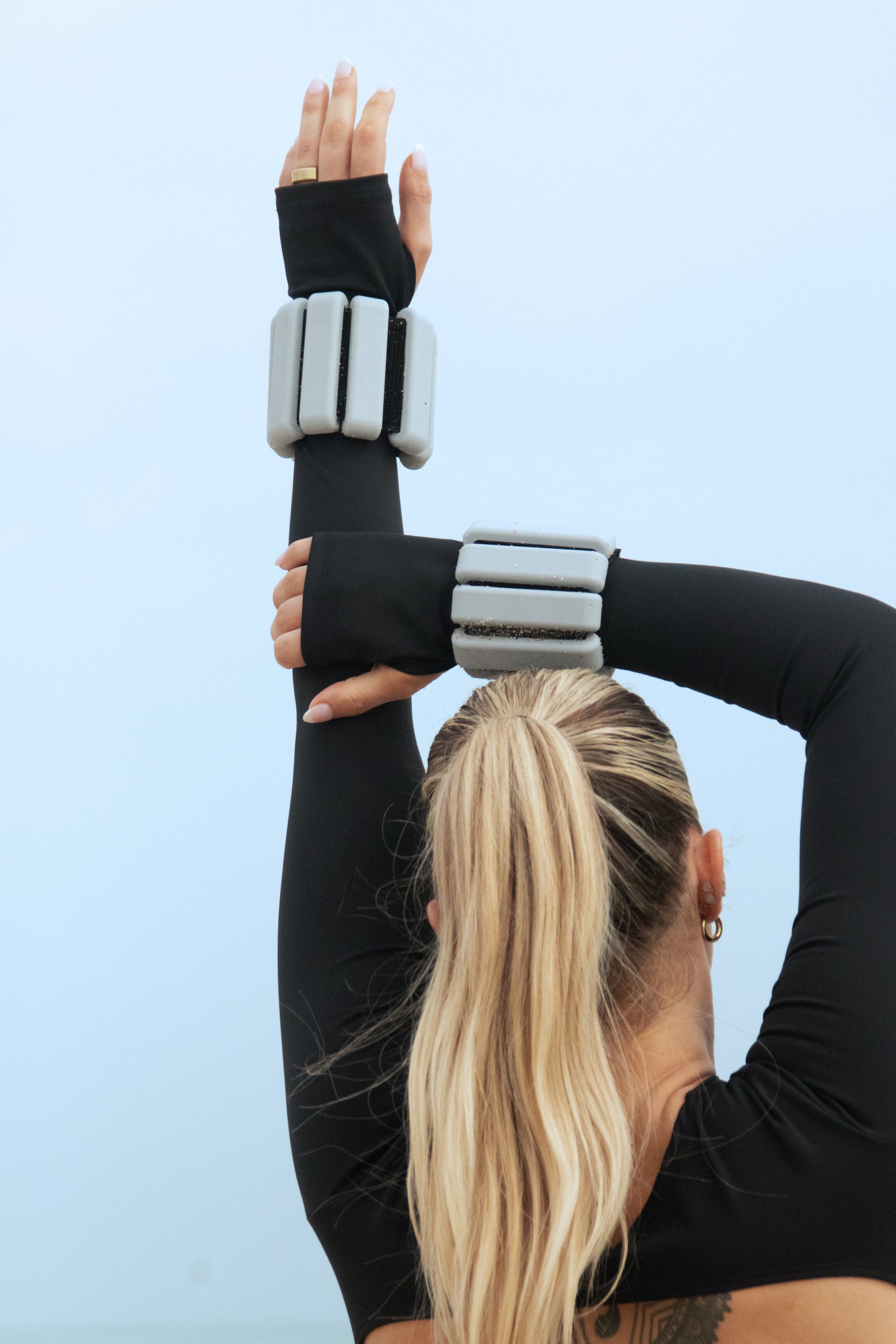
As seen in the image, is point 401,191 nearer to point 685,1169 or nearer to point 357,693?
point 357,693

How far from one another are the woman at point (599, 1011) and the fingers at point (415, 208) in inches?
18.0

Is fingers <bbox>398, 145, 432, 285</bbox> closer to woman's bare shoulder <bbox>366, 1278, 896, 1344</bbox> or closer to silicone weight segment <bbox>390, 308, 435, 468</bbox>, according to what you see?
silicone weight segment <bbox>390, 308, 435, 468</bbox>

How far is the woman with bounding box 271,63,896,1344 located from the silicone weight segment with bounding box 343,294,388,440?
198 millimetres

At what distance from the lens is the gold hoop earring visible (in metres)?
0.89

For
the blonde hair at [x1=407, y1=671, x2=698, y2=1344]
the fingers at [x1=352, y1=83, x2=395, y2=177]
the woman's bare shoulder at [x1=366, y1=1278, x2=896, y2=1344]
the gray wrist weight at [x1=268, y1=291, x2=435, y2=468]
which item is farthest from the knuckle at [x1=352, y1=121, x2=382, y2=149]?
the woman's bare shoulder at [x1=366, y1=1278, x2=896, y2=1344]

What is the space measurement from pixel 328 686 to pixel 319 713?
53 millimetres

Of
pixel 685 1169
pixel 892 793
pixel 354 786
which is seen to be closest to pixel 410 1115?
pixel 685 1169

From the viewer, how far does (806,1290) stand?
732 mm

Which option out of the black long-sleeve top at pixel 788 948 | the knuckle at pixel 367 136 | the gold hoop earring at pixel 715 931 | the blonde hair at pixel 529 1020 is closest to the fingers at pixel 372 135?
the knuckle at pixel 367 136

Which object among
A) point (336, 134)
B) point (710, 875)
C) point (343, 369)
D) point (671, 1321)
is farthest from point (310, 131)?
point (671, 1321)

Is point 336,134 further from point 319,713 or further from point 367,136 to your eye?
point 319,713

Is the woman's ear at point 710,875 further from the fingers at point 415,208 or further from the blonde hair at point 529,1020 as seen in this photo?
the fingers at point 415,208

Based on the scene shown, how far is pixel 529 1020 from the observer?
785 mm

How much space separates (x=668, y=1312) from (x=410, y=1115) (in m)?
0.21
